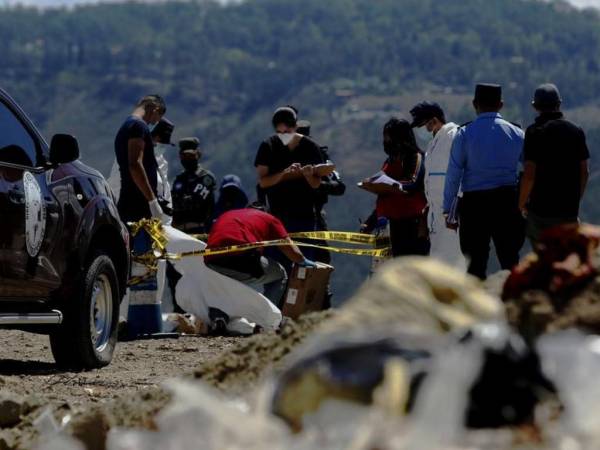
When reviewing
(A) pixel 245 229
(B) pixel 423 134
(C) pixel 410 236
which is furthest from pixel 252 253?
(B) pixel 423 134

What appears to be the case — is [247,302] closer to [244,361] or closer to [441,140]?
[441,140]

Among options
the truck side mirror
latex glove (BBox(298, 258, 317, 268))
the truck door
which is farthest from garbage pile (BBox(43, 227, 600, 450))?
latex glove (BBox(298, 258, 317, 268))

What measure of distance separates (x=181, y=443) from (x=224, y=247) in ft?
33.1

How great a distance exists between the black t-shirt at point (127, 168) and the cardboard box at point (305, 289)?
1244 millimetres

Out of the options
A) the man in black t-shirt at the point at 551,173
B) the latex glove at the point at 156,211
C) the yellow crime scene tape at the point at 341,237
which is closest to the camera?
the man in black t-shirt at the point at 551,173

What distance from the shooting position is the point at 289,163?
13406mm

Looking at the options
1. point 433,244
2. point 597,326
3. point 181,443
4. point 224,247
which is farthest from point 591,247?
point 224,247

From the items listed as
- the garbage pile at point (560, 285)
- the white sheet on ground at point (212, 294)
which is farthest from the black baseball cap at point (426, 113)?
the garbage pile at point (560, 285)

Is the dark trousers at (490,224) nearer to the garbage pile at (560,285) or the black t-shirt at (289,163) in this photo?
the black t-shirt at (289,163)

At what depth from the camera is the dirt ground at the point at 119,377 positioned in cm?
506

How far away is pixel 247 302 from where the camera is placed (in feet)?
43.2

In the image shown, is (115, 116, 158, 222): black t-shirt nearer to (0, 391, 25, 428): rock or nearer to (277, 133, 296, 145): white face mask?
(277, 133, 296, 145): white face mask

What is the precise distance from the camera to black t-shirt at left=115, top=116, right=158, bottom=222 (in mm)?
12516

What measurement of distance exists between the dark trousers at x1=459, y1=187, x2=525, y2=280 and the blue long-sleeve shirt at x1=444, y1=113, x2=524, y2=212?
0.22 ft
